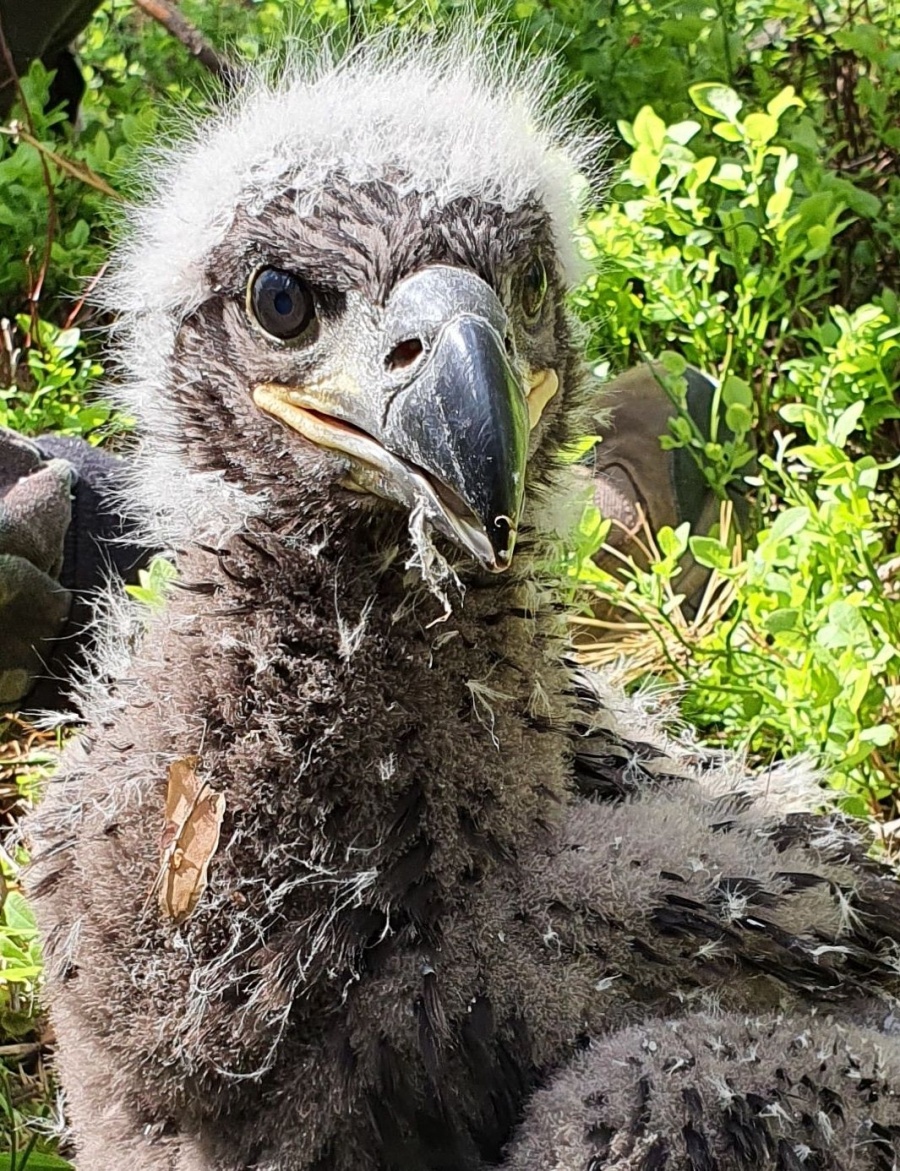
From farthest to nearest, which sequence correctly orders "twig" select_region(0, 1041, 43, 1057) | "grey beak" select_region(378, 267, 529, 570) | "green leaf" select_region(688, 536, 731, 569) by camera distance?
"green leaf" select_region(688, 536, 731, 569) < "twig" select_region(0, 1041, 43, 1057) < "grey beak" select_region(378, 267, 529, 570)

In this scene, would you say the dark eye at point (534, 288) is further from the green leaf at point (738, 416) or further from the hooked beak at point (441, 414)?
the green leaf at point (738, 416)

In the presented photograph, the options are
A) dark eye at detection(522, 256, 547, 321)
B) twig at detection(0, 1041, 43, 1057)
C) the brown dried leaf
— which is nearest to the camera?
the brown dried leaf

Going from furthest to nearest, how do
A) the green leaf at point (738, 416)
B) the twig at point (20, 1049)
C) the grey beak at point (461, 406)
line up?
the green leaf at point (738, 416) → the twig at point (20, 1049) → the grey beak at point (461, 406)

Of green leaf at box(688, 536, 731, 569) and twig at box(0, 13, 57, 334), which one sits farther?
twig at box(0, 13, 57, 334)

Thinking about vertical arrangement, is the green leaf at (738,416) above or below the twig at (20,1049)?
above

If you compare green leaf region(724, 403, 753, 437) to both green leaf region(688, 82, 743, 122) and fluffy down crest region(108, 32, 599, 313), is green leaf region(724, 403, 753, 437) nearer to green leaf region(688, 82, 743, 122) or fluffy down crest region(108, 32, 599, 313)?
green leaf region(688, 82, 743, 122)

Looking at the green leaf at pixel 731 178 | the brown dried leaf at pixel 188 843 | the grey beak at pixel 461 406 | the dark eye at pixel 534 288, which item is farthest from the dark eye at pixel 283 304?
the green leaf at pixel 731 178

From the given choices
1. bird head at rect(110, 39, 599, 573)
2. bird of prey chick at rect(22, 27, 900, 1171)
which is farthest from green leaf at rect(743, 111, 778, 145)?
bird of prey chick at rect(22, 27, 900, 1171)

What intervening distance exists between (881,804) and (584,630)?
0.71 meters

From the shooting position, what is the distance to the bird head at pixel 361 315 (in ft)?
4.06

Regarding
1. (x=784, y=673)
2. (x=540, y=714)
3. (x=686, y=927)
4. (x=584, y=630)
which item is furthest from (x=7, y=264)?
(x=686, y=927)

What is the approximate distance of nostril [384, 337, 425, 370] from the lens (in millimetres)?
1265

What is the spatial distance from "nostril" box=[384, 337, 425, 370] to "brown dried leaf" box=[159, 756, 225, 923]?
0.43 m

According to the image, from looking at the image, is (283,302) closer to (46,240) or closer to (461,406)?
(461,406)
